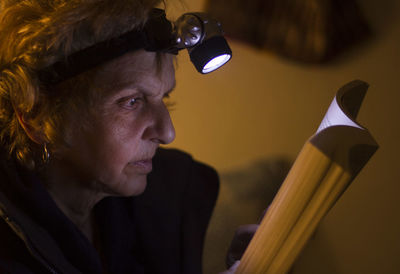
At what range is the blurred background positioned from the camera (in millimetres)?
1185

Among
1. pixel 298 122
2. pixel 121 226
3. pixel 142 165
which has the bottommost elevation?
pixel 121 226

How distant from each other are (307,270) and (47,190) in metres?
0.69

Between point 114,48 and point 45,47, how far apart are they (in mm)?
129

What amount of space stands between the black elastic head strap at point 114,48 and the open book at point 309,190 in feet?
1.31

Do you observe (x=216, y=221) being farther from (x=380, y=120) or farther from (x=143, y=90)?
(x=143, y=90)

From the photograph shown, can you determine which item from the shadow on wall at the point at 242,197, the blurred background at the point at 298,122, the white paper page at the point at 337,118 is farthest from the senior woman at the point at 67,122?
the shadow on wall at the point at 242,197

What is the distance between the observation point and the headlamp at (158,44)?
2.42ft

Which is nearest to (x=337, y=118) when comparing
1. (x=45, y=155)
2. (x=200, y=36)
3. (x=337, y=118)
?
(x=337, y=118)

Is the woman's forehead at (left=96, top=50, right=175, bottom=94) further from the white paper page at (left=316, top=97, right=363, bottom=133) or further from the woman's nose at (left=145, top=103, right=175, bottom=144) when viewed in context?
the white paper page at (left=316, top=97, right=363, bottom=133)

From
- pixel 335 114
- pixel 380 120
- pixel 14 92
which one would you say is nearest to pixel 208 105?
pixel 380 120

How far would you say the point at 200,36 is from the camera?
2.49 ft

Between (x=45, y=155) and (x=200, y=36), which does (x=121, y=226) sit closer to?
(x=45, y=155)

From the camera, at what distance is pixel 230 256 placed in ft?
2.76

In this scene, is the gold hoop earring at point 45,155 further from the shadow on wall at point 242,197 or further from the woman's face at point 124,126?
the shadow on wall at point 242,197
